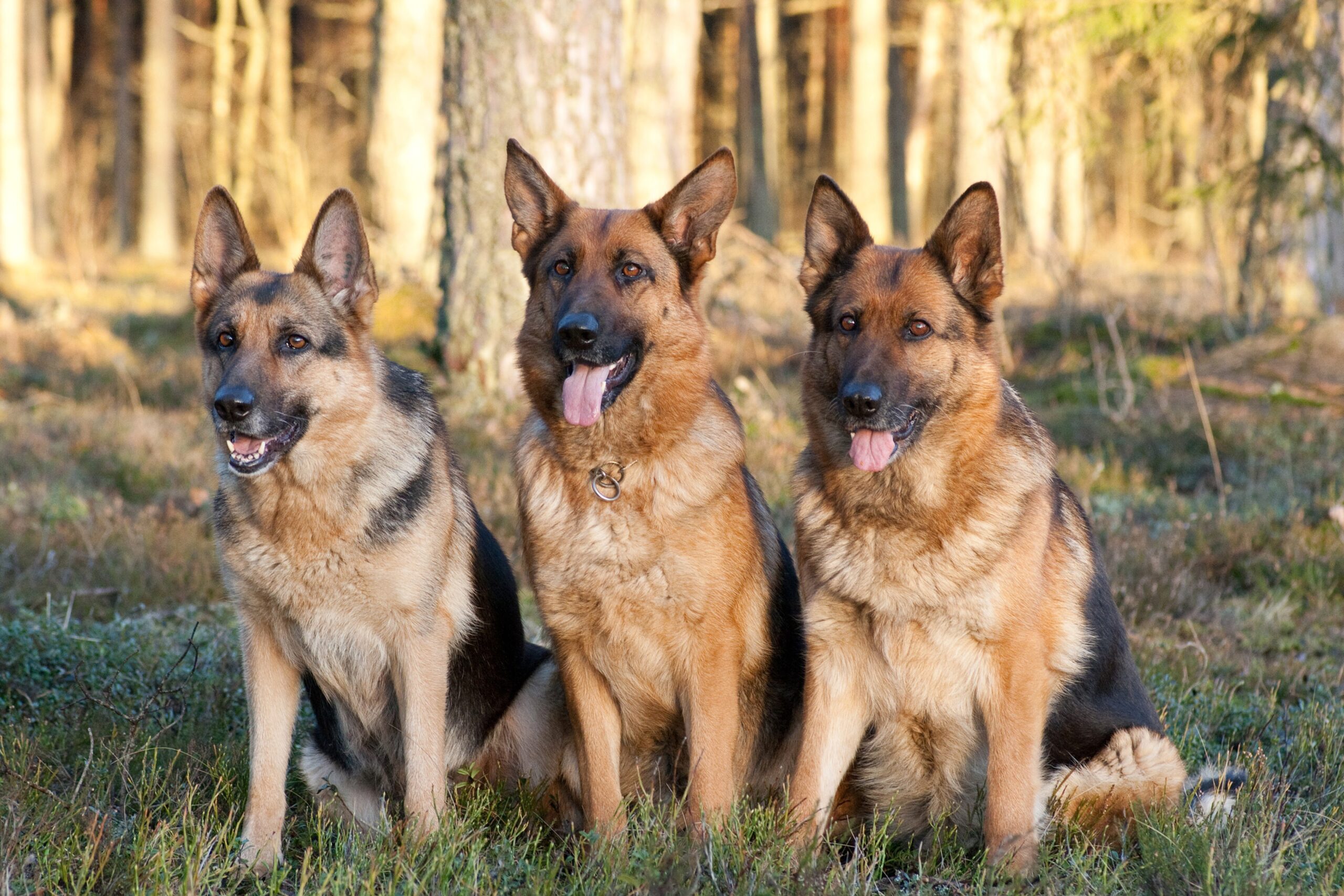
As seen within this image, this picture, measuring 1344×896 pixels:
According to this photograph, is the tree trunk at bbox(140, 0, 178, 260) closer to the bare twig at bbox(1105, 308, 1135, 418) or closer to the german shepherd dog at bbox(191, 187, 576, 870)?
the bare twig at bbox(1105, 308, 1135, 418)

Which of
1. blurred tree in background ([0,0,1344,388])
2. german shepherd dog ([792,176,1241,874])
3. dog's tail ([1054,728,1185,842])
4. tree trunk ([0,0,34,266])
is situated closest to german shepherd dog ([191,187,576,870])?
german shepherd dog ([792,176,1241,874])

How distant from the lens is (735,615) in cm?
352

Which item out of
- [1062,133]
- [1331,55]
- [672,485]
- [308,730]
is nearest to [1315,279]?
[1331,55]

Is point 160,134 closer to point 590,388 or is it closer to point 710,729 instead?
point 590,388

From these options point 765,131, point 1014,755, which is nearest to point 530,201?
point 1014,755

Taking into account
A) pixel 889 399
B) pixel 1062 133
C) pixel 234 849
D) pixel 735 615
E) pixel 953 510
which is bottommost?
pixel 234 849

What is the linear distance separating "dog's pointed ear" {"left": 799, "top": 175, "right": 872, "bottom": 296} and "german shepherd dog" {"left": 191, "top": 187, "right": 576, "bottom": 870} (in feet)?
4.49

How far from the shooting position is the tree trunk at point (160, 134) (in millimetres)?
23344

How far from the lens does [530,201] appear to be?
386 cm

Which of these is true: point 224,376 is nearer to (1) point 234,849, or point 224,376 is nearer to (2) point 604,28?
(1) point 234,849

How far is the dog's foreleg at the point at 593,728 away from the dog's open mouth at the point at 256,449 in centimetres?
104

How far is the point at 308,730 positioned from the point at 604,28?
4992mm

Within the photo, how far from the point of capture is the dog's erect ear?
12.1ft

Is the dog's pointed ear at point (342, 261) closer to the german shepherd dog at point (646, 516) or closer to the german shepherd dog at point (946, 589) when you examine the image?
the german shepherd dog at point (646, 516)
